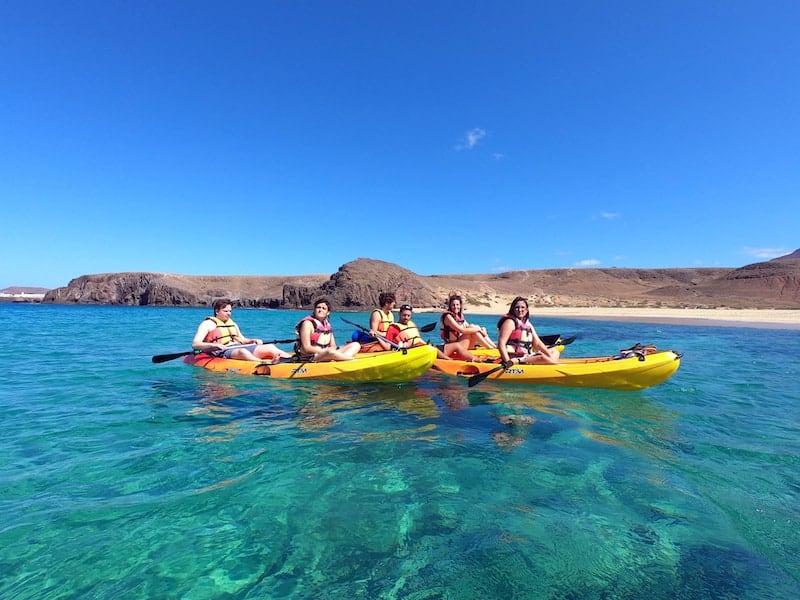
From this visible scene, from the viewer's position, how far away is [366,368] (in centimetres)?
789

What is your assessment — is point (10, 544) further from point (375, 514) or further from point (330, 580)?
point (375, 514)

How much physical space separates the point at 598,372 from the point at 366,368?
4019 millimetres

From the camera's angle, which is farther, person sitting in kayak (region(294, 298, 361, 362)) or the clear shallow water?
person sitting in kayak (region(294, 298, 361, 362))

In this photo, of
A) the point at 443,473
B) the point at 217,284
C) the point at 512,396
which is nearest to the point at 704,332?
the point at 512,396

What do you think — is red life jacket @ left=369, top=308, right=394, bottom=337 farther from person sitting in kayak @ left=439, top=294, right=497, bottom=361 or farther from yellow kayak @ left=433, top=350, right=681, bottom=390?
yellow kayak @ left=433, top=350, right=681, bottom=390

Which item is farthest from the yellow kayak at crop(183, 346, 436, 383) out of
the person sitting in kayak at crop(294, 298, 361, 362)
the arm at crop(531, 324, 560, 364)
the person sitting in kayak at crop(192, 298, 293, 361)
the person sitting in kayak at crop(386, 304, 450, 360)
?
the arm at crop(531, 324, 560, 364)

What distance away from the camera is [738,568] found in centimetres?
271

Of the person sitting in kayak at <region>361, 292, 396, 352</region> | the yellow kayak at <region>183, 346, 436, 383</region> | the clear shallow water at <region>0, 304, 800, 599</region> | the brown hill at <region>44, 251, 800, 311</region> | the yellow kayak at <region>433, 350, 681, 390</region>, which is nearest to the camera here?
the clear shallow water at <region>0, 304, 800, 599</region>

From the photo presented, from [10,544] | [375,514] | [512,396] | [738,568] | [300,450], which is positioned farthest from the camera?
[512,396]

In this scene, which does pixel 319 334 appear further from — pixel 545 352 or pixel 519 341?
pixel 545 352

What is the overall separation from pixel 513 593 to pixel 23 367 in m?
12.2

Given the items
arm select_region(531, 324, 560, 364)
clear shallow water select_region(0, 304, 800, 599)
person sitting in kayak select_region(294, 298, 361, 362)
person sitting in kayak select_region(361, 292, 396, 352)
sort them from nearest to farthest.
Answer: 1. clear shallow water select_region(0, 304, 800, 599)
2. arm select_region(531, 324, 560, 364)
3. person sitting in kayak select_region(294, 298, 361, 362)
4. person sitting in kayak select_region(361, 292, 396, 352)

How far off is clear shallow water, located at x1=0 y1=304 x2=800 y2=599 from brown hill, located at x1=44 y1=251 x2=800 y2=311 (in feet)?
127

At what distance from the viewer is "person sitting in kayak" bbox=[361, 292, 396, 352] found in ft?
30.1
